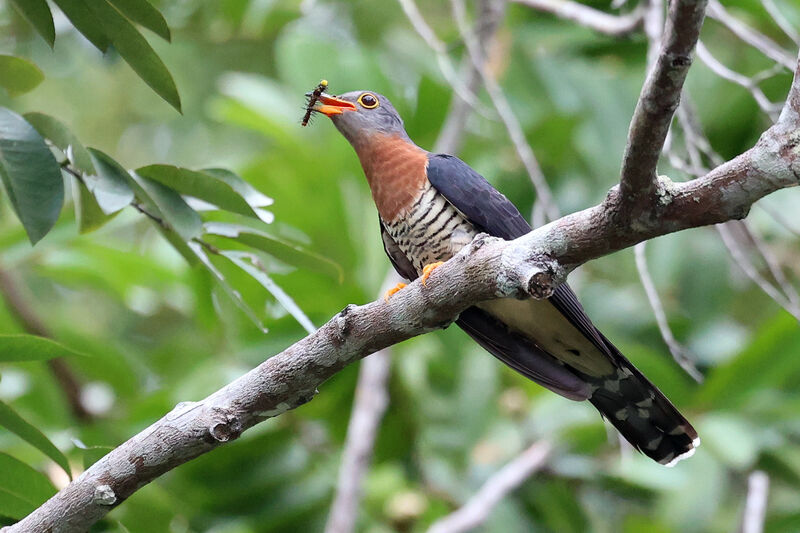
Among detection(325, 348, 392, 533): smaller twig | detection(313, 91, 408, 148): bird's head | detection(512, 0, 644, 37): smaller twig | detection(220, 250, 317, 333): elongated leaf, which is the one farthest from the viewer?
detection(512, 0, 644, 37): smaller twig

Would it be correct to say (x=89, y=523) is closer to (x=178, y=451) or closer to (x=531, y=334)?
(x=178, y=451)

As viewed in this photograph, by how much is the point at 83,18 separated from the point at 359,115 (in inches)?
56.7

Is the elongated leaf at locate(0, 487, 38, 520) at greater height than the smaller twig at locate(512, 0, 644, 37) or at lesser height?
lesser

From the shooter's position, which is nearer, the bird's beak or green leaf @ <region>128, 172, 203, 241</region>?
green leaf @ <region>128, 172, 203, 241</region>

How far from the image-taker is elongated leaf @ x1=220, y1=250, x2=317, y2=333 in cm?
251

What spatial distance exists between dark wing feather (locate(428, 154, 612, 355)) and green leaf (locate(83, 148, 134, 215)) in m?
1.11

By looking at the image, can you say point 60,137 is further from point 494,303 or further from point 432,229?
point 494,303

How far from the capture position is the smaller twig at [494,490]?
4.14 metres

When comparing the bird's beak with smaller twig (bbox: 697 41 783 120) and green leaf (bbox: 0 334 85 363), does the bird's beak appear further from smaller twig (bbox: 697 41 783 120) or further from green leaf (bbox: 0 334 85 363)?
green leaf (bbox: 0 334 85 363)

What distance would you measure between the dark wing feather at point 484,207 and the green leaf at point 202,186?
0.77 meters

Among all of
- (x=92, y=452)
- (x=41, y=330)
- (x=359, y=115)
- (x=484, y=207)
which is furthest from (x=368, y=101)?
(x=41, y=330)

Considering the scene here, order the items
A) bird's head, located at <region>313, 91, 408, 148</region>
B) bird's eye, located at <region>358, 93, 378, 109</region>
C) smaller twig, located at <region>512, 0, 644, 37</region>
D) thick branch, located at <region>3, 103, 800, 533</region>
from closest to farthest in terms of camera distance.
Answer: thick branch, located at <region>3, 103, 800, 533</region>, bird's head, located at <region>313, 91, 408, 148</region>, bird's eye, located at <region>358, 93, 378, 109</region>, smaller twig, located at <region>512, 0, 644, 37</region>

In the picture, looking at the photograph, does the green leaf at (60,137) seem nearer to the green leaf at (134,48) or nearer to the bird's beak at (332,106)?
the green leaf at (134,48)

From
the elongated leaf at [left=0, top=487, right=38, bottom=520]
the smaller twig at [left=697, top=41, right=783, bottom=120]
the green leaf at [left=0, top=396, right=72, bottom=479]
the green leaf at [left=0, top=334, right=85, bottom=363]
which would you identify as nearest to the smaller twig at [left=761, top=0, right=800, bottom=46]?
the smaller twig at [left=697, top=41, right=783, bottom=120]
